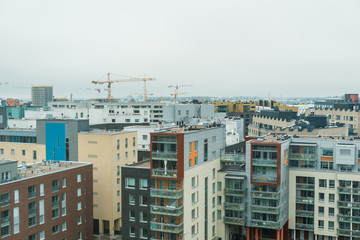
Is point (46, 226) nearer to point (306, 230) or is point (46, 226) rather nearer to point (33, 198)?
point (33, 198)

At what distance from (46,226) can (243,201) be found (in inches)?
1293

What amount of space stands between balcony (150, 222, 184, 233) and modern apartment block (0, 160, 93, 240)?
54.1 feet

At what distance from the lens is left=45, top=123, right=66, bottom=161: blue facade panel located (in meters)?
89.7

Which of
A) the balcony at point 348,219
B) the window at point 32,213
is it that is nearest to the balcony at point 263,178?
the balcony at point 348,219

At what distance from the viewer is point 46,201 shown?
63500 mm

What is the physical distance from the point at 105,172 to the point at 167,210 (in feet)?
94.8

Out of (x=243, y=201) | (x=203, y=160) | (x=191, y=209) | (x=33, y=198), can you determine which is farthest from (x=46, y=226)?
(x=243, y=201)

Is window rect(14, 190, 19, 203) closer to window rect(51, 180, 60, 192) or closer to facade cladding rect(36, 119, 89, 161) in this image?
window rect(51, 180, 60, 192)

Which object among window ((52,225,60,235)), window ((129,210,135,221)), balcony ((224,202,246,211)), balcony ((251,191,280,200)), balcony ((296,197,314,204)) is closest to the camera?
window ((129,210,135,221))

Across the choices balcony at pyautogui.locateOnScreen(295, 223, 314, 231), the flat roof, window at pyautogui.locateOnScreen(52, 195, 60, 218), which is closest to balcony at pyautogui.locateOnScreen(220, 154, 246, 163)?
balcony at pyautogui.locateOnScreen(295, 223, 314, 231)

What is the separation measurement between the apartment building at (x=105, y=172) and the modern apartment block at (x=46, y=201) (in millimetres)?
10420

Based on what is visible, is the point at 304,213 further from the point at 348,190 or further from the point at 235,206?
the point at 235,206

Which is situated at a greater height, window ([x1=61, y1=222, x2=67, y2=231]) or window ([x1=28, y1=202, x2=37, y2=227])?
window ([x1=28, y1=202, x2=37, y2=227])

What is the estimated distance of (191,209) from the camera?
62.9 m
